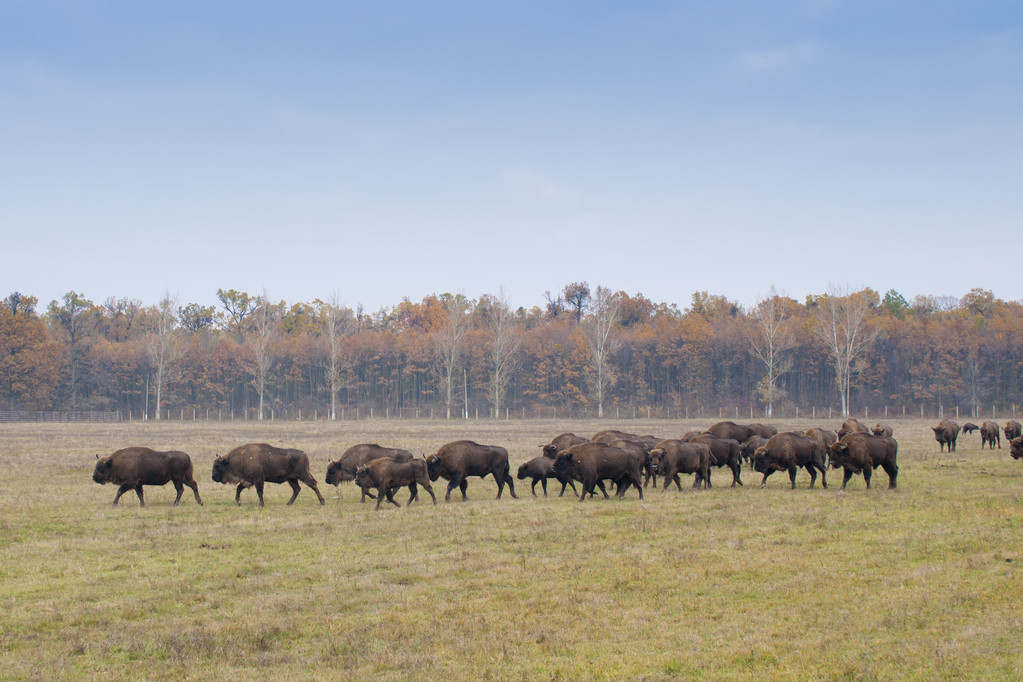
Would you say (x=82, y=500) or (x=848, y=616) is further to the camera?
(x=82, y=500)

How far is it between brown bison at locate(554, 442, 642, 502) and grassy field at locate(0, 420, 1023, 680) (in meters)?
0.82

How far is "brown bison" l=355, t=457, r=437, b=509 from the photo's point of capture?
20.3m

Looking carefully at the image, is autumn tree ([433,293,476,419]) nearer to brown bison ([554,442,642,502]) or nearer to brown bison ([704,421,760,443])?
brown bison ([704,421,760,443])

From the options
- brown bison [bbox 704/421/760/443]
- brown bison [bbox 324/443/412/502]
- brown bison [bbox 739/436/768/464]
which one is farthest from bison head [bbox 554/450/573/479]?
brown bison [bbox 704/421/760/443]

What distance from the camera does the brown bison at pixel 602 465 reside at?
20812mm

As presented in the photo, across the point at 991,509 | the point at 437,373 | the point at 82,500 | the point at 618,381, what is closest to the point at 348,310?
the point at 437,373

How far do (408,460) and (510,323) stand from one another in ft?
320

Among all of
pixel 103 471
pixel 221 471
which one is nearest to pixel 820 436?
pixel 221 471

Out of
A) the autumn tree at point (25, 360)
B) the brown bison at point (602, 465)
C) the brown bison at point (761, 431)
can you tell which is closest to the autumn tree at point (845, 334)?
the brown bison at point (761, 431)

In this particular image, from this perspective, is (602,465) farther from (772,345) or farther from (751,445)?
(772,345)

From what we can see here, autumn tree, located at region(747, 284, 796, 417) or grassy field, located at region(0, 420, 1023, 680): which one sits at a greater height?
autumn tree, located at region(747, 284, 796, 417)

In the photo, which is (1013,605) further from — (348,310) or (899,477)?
(348,310)

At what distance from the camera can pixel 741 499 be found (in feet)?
65.2

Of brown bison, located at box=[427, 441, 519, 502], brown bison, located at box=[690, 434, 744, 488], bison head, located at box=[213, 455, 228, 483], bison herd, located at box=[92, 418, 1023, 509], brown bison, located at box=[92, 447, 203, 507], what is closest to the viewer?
brown bison, located at box=[92, 447, 203, 507]
